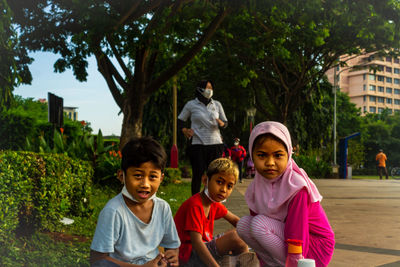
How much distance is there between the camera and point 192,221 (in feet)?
10.8

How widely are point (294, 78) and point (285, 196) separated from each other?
797 inches

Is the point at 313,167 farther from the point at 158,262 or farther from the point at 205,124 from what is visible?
the point at 158,262

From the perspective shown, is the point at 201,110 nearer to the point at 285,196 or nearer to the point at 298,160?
the point at 285,196

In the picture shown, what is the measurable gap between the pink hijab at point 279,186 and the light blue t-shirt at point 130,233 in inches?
28.2

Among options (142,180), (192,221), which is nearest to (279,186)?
(192,221)

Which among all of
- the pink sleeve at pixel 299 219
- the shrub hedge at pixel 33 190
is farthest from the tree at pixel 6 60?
the pink sleeve at pixel 299 219

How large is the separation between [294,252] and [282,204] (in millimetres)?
334

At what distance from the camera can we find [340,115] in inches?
2031

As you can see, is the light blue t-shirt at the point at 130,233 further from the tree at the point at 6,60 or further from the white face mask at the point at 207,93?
the white face mask at the point at 207,93

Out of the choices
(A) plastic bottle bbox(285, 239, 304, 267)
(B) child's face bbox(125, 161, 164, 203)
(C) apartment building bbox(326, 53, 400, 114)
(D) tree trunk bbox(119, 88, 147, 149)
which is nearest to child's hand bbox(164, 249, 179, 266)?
(B) child's face bbox(125, 161, 164, 203)

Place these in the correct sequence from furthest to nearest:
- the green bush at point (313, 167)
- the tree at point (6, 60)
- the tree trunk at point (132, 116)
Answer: the green bush at point (313, 167) < the tree trunk at point (132, 116) < the tree at point (6, 60)

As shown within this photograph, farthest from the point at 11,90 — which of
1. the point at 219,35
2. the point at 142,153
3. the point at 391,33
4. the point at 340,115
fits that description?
the point at 340,115

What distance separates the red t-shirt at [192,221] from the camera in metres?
3.30

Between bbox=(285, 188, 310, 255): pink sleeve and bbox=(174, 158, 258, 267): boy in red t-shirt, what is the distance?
1.87 feet
